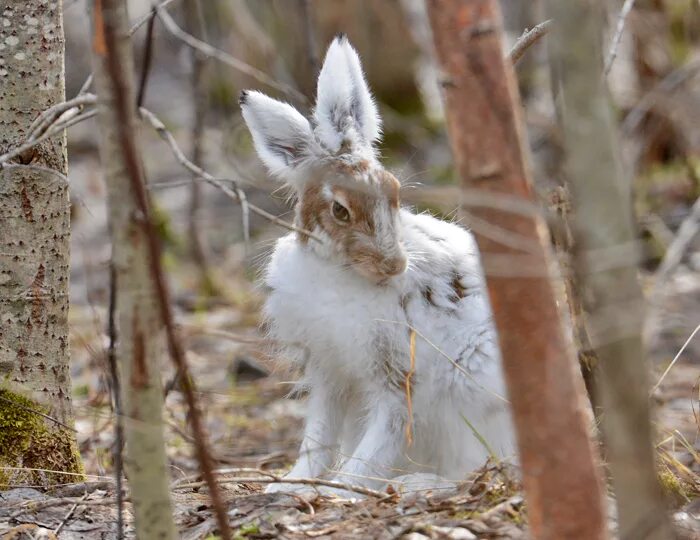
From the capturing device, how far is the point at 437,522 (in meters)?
3.34

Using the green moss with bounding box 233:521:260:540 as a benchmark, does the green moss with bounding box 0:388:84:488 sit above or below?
above

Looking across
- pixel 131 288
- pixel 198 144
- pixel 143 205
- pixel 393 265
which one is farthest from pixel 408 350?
pixel 198 144

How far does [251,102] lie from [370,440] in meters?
1.53

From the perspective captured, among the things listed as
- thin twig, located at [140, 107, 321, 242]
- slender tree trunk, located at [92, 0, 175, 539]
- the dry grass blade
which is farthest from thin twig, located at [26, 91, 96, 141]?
the dry grass blade

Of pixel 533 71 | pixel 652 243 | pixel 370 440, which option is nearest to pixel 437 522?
pixel 370 440

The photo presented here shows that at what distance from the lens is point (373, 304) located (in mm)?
4367

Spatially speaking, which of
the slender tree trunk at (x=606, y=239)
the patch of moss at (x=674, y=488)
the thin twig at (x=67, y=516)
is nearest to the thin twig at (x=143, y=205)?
the slender tree trunk at (x=606, y=239)

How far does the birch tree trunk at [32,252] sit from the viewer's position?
391 centimetres

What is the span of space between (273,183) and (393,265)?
0.71 m

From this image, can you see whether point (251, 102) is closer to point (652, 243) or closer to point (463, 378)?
point (463, 378)

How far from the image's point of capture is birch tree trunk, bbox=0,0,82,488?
12.8 ft

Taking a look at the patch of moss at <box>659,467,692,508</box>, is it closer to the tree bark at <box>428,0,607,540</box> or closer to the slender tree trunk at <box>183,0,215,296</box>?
the tree bark at <box>428,0,607,540</box>

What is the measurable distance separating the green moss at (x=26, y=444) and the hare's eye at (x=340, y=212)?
4.67 ft

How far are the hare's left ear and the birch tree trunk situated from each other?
110 centimetres
